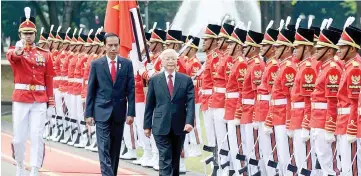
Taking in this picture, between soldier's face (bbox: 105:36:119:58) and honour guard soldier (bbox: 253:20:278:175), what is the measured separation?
5.98ft

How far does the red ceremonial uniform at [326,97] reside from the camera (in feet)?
37.5

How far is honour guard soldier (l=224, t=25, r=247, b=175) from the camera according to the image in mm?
13742

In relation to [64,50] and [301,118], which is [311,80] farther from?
[64,50]

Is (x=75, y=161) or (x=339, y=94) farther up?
(x=339, y=94)

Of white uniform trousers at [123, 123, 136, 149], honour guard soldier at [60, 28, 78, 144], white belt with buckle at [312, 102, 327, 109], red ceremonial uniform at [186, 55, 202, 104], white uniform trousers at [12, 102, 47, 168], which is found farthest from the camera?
honour guard soldier at [60, 28, 78, 144]

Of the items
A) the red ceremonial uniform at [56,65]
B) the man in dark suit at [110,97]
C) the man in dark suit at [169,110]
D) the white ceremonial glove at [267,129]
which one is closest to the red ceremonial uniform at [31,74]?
the man in dark suit at [110,97]

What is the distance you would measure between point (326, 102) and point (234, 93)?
2460mm

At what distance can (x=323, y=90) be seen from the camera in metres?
11.6

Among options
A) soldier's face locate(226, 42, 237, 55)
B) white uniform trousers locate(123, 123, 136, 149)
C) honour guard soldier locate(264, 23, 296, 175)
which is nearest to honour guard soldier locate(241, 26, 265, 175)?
soldier's face locate(226, 42, 237, 55)

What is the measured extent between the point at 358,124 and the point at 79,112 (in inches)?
415

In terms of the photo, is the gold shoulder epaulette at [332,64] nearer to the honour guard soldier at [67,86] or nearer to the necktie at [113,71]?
the necktie at [113,71]

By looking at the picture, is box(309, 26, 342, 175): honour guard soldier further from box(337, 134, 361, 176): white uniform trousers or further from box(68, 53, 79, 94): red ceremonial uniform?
box(68, 53, 79, 94): red ceremonial uniform

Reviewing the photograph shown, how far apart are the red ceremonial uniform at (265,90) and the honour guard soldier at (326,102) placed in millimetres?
1199

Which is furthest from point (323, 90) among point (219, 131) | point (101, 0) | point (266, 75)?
point (101, 0)
